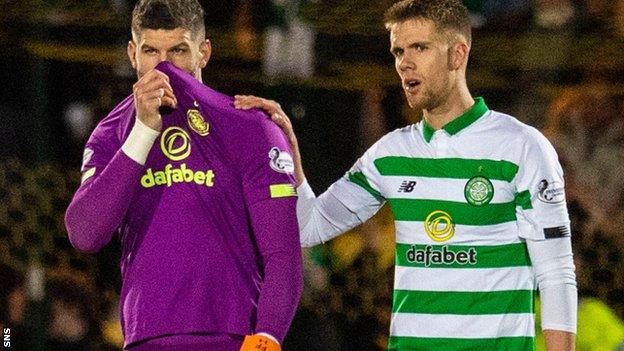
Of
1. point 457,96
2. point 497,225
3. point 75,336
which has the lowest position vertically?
point 75,336

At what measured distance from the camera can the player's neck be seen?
3.83 meters

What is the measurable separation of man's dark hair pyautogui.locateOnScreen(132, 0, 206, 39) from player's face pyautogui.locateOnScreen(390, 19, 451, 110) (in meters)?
0.58

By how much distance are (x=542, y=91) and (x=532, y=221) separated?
2.76 meters

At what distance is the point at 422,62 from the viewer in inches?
150

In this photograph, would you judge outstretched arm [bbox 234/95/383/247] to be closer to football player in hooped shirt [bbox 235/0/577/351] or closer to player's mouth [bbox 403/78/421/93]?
football player in hooped shirt [bbox 235/0/577/351]

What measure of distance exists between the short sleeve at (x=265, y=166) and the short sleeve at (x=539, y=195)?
63 cm

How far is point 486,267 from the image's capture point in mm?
3668

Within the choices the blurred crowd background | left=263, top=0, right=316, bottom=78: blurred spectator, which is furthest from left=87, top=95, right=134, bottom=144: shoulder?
left=263, top=0, right=316, bottom=78: blurred spectator

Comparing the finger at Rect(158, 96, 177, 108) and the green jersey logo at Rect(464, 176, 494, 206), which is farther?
the green jersey logo at Rect(464, 176, 494, 206)

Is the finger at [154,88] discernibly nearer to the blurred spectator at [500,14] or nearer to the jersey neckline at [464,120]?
the jersey neckline at [464,120]

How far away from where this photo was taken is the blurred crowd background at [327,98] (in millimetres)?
6176

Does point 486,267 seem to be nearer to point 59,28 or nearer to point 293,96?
point 293,96

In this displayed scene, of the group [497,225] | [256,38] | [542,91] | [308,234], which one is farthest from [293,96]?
[497,225]

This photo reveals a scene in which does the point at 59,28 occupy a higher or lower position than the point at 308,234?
higher
